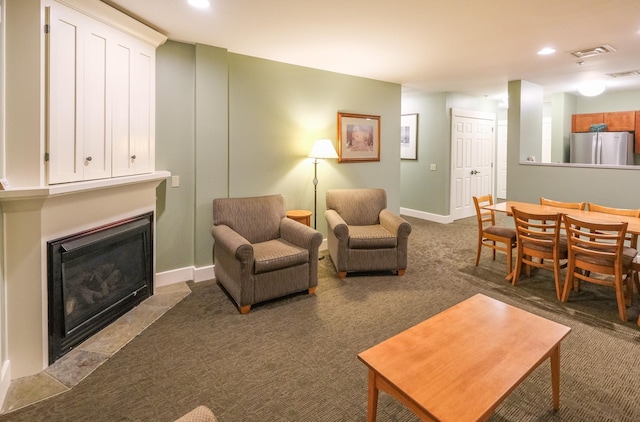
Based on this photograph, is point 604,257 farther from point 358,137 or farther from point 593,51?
point 358,137

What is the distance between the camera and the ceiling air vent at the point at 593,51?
3.78 metres

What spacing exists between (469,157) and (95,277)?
6735 mm

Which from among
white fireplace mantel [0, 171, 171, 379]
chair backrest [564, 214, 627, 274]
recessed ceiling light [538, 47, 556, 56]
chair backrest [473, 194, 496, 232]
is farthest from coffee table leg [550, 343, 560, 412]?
recessed ceiling light [538, 47, 556, 56]

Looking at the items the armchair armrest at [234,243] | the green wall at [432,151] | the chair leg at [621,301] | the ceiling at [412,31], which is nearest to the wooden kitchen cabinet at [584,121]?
the green wall at [432,151]

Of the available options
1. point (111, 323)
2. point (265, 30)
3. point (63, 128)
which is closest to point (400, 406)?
point (111, 323)

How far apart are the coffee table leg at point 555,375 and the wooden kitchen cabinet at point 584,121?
6.30 metres

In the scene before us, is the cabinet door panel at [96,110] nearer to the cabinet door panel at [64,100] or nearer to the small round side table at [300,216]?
the cabinet door panel at [64,100]

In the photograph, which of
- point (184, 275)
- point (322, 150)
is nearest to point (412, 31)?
point (322, 150)

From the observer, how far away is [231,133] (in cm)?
393

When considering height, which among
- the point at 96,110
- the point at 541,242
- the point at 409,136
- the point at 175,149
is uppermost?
the point at 409,136

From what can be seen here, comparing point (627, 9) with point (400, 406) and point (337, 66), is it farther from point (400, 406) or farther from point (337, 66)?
point (400, 406)

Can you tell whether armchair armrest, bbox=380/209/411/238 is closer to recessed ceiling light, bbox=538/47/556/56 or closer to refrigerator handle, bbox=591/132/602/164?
recessed ceiling light, bbox=538/47/556/56

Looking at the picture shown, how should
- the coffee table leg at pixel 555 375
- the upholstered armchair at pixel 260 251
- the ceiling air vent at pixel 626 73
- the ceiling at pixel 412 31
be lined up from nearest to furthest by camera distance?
the coffee table leg at pixel 555 375 → the ceiling at pixel 412 31 → the upholstered armchair at pixel 260 251 → the ceiling air vent at pixel 626 73

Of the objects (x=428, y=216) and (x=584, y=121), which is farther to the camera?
(x=428, y=216)
